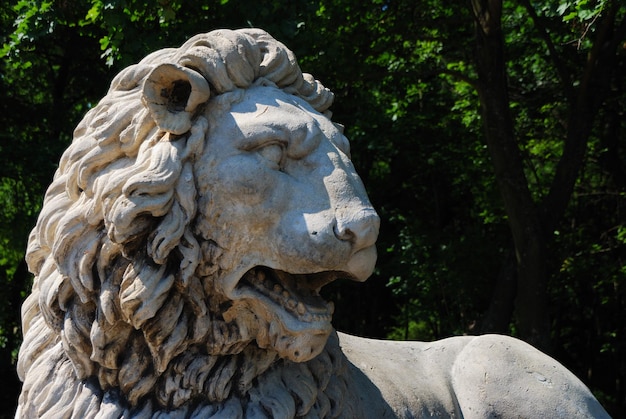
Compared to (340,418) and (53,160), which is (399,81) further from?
(340,418)

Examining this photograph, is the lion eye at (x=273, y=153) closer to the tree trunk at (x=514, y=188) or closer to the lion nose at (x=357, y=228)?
the lion nose at (x=357, y=228)

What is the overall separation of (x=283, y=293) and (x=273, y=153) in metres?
0.38

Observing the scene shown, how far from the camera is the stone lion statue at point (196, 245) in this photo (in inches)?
87.1

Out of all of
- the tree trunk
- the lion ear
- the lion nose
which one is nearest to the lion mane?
the lion ear

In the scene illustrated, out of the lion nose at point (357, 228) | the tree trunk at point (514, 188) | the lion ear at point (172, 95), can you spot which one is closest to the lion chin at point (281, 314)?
the lion nose at point (357, 228)

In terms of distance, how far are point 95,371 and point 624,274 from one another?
7358 mm

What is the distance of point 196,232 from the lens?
226 cm

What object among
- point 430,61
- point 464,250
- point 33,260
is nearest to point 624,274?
point 464,250

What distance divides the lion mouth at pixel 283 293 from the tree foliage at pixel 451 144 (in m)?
3.89

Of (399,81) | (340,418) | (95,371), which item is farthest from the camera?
(399,81)

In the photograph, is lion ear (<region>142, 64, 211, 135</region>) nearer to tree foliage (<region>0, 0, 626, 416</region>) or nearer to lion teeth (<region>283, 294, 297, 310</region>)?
lion teeth (<region>283, 294, 297, 310</region>)

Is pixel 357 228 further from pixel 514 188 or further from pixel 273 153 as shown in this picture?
pixel 514 188

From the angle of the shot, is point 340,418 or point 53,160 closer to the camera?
point 340,418

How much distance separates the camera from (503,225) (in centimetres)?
1039
